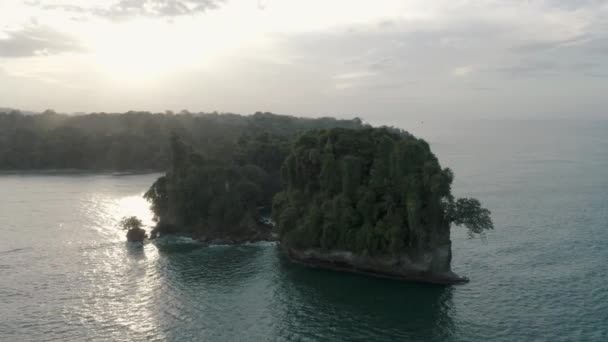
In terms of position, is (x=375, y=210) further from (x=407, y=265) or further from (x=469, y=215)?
(x=469, y=215)

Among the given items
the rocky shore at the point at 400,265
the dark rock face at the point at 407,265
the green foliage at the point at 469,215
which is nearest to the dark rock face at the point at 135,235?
the rocky shore at the point at 400,265

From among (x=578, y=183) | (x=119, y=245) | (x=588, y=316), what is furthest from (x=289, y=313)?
(x=578, y=183)

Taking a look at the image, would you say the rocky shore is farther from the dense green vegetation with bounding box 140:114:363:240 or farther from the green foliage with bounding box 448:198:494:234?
the dense green vegetation with bounding box 140:114:363:240

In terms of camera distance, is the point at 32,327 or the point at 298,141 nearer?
the point at 32,327

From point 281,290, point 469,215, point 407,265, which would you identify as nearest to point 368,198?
point 407,265

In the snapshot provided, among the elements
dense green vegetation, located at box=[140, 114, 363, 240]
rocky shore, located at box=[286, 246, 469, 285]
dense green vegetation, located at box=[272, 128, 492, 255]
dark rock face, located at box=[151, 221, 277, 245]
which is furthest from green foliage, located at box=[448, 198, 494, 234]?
dense green vegetation, located at box=[140, 114, 363, 240]

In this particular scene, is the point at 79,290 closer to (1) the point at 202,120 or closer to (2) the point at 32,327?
(2) the point at 32,327
